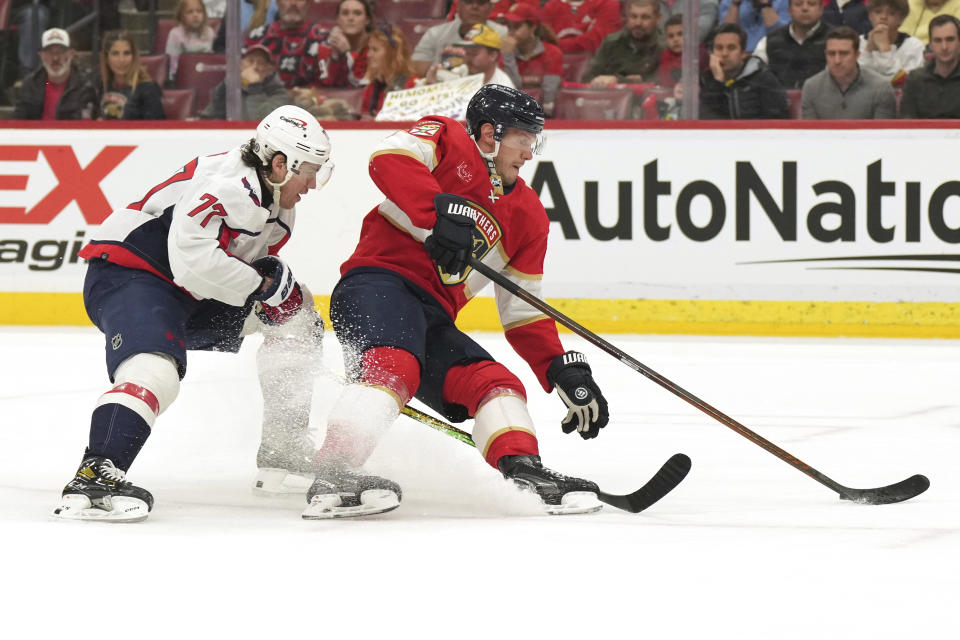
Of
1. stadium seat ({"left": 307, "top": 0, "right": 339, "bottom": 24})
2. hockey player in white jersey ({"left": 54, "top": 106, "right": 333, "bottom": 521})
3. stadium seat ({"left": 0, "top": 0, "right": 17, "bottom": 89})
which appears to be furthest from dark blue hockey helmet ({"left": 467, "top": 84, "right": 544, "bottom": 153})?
stadium seat ({"left": 0, "top": 0, "right": 17, "bottom": 89})

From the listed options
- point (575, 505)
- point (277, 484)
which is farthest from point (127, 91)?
point (575, 505)

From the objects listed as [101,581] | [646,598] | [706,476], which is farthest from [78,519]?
[706,476]

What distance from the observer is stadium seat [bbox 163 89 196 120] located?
7324 millimetres

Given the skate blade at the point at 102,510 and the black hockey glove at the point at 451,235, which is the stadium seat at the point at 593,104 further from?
the skate blade at the point at 102,510

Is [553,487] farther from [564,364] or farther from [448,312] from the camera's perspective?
[448,312]

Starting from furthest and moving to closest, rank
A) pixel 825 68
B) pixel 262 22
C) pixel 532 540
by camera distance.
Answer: pixel 262 22 → pixel 825 68 → pixel 532 540


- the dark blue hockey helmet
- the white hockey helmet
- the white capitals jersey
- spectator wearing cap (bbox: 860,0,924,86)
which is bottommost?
the white capitals jersey

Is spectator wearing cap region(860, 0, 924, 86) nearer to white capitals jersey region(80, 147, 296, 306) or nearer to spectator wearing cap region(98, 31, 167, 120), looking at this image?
spectator wearing cap region(98, 31, 167, 120)

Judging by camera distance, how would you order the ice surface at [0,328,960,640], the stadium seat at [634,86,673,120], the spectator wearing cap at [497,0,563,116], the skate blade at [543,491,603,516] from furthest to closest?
the spectator wearing cap at [497,0,563,116] < the stadium seat at [634,86,673,120] < the skate blade at [543,491,603,516] < the ice surface at [0,328,960,640]

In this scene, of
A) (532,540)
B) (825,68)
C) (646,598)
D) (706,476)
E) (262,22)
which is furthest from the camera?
(262,22)

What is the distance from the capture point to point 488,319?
23.3ft

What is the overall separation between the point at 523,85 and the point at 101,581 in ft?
16.4

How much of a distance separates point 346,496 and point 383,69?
452 centimetres

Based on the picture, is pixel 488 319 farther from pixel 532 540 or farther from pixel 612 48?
pixel 532 540
